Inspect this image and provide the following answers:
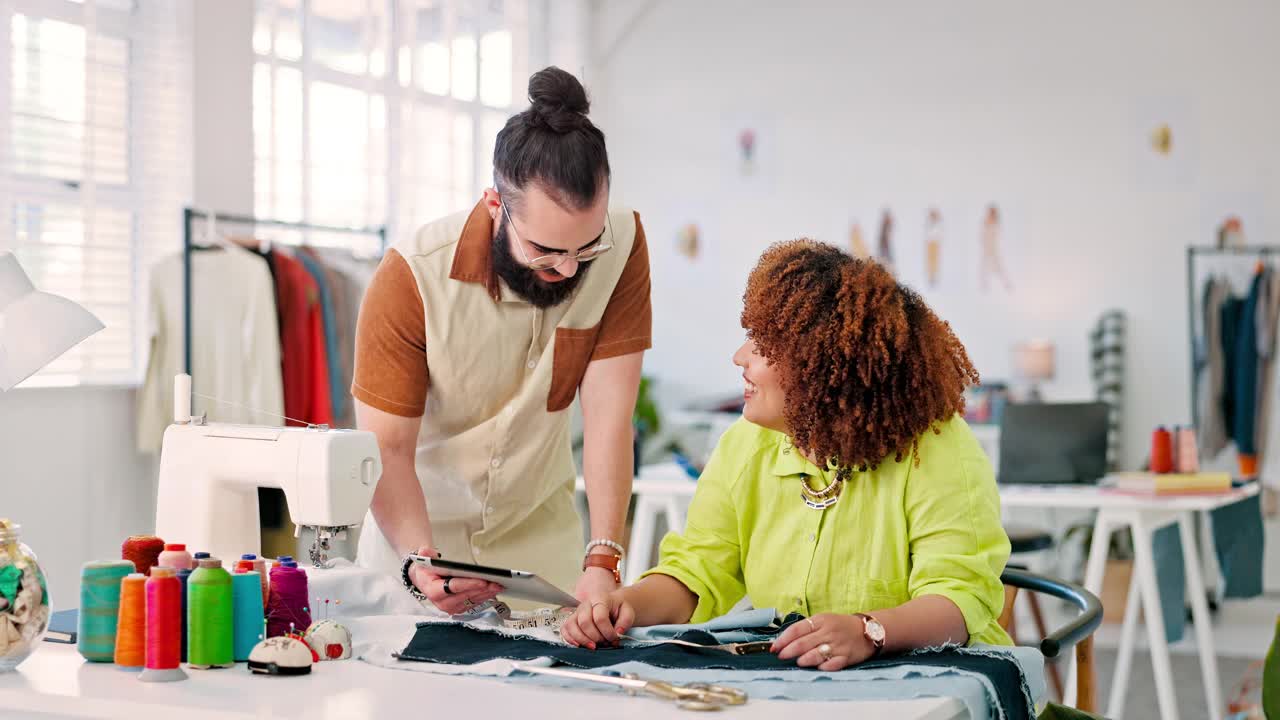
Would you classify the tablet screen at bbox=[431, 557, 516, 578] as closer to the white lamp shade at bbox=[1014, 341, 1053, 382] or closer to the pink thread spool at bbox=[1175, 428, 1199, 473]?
the pink thread spool at bbox=[1175, 428, 1199, 473]

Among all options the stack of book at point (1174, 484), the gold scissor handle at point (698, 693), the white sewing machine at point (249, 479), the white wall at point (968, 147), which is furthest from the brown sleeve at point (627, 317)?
the white wall at point (968, 147)

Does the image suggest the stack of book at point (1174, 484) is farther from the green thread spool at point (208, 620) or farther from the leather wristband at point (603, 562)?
the green thread spool at point (208, 620)

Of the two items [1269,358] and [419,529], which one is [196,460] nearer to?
[419,529]

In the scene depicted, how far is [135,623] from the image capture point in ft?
4.46

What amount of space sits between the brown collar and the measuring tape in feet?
1.57

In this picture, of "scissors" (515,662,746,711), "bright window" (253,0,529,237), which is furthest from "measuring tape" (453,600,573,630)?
"bright window" (253,0,529,237)

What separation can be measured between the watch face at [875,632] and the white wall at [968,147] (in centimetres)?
514

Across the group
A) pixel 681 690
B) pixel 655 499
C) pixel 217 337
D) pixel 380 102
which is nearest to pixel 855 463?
pixel 681 690

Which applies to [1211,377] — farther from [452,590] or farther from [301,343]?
[452,590]

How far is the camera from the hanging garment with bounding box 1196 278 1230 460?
5648mm

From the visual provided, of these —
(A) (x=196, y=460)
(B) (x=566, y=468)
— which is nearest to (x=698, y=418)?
(B) (x=566, y=468)

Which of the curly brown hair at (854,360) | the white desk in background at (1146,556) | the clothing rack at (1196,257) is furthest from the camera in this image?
the clothing rack at (1196,257)

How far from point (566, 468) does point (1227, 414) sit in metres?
4.45

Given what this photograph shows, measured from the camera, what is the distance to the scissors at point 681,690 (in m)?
1.17
